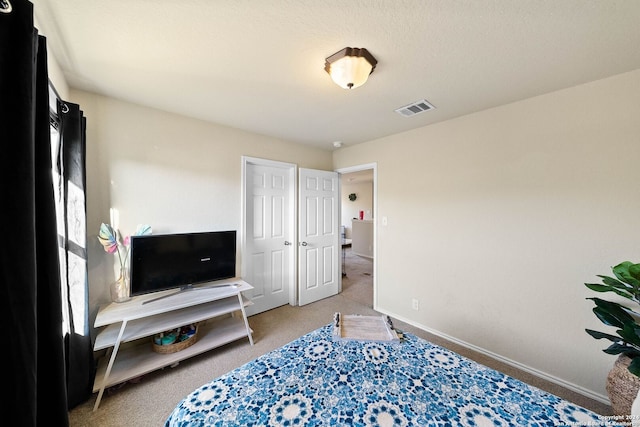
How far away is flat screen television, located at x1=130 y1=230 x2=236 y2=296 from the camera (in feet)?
6.28

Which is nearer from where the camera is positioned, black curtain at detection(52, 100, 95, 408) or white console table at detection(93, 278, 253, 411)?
black curtain at detection(52, 100, 95, 408)

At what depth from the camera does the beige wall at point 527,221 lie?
5.41ft

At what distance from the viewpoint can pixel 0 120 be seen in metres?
0.68

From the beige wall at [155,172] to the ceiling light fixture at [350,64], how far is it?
171 centimetres

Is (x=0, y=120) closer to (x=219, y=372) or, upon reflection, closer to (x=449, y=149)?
(x=219, y=372)

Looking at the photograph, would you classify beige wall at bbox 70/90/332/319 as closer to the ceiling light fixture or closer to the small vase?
the small vase

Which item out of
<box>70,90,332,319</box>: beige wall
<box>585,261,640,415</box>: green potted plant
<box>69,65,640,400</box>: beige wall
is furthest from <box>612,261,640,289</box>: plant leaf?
<box>70,90,332,319</box>: beige wall

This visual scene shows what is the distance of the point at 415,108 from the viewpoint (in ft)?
7.13

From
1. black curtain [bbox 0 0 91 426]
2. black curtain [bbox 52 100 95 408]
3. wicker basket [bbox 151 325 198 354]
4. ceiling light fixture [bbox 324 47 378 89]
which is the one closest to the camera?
black curtain [bbox 0 0 91 426]

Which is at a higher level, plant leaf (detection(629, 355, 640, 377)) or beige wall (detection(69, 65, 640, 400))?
beige wall (detection(69, 65, 640, 400))

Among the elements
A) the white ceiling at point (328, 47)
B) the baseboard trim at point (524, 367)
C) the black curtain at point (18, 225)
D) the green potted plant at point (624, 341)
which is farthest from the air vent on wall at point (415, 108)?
the baseboard trim at point (524, 367)

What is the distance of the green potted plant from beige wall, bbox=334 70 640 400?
1.18 feet

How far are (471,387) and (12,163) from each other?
1.95 meters

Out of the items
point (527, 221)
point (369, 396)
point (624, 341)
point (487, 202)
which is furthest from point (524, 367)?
point (369, 396)
